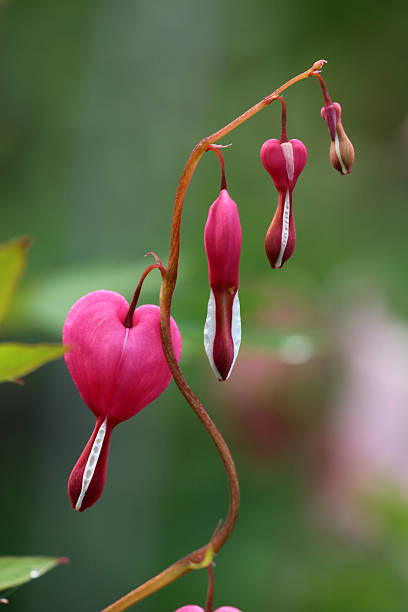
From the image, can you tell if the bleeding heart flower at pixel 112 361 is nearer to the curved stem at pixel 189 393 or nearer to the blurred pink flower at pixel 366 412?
the curved stem at pixel 189 393

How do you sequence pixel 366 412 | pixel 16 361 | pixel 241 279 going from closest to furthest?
pixel 16 361, pixel 241 279, pixel 366 412

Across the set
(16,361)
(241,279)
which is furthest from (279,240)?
(241,279)

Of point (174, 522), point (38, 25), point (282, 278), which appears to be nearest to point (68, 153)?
point (38, 25)

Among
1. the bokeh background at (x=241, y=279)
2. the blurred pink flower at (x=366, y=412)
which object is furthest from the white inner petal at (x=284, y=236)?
the blurred pink flower at (x=366, y=412)

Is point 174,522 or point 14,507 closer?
point 14,507

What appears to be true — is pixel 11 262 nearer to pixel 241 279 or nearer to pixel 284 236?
pixel 284 236

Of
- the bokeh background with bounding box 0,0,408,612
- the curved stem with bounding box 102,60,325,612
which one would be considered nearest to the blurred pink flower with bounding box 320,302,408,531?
the bokeh background with bounding box 0,0,408,612

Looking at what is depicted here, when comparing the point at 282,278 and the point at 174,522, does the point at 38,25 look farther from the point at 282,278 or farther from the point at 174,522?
the point at 174,522
